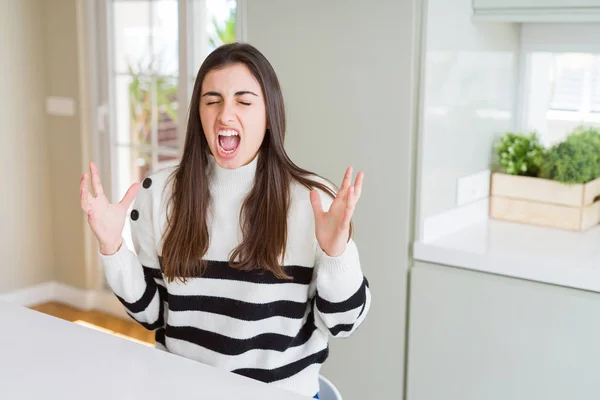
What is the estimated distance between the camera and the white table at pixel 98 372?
1.28 metres

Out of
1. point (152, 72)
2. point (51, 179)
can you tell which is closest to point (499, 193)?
point (152, 72)

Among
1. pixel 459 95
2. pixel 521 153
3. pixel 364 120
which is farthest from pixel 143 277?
pixel 521 153

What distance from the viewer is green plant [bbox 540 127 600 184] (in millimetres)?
2494

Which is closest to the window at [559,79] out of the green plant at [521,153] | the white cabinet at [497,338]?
the green plant at [521,153]

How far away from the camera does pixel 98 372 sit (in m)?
1.36

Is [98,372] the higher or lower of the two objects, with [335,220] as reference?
lower

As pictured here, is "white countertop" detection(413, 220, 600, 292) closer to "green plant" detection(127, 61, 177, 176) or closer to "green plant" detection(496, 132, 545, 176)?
"green plant" detection(496, 132, 545, 176)

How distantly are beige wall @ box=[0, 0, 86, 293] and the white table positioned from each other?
2770 mm

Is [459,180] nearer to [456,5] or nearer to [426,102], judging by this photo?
[426,102]

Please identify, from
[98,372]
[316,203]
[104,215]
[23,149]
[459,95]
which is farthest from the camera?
[23,149]

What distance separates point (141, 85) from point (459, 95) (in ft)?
6.73

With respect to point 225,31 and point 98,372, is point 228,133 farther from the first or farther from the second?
point 225,31

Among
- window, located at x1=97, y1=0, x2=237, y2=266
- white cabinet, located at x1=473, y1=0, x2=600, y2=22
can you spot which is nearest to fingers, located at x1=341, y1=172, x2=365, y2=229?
white cabinet, located at x1=473, y1=0, x2=600, y2=22

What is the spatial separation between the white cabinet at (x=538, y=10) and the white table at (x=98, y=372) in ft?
4.74
